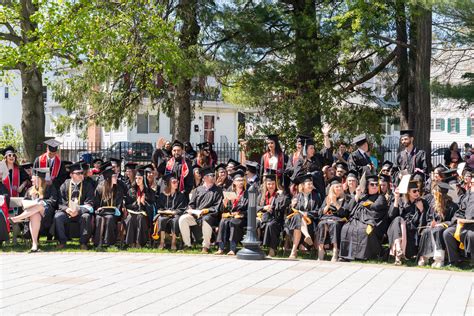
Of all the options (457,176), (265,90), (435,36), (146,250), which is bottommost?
(146,250)

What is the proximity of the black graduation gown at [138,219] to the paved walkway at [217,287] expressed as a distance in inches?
49.7

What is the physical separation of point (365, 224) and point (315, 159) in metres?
2.65

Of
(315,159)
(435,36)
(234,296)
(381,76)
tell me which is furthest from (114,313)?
(381,76)

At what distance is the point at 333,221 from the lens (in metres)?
12.6

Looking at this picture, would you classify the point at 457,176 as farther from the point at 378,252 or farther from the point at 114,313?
the point at 114,313

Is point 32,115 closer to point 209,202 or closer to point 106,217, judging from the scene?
point 106,217

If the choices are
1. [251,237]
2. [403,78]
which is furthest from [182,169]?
[403,78]

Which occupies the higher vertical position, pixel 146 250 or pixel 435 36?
pixel 435 36

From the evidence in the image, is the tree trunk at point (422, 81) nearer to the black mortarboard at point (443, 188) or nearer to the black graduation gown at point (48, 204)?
the black mortarboard at point (443, 188)

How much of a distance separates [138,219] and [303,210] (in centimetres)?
335

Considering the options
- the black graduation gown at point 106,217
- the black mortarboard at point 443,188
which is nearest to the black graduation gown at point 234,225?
the black graduation gown at point 106,217

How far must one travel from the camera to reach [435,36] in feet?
65.3

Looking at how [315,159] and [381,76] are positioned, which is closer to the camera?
[315,159]

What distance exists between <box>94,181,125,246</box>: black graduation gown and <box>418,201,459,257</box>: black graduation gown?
5.97 metres
